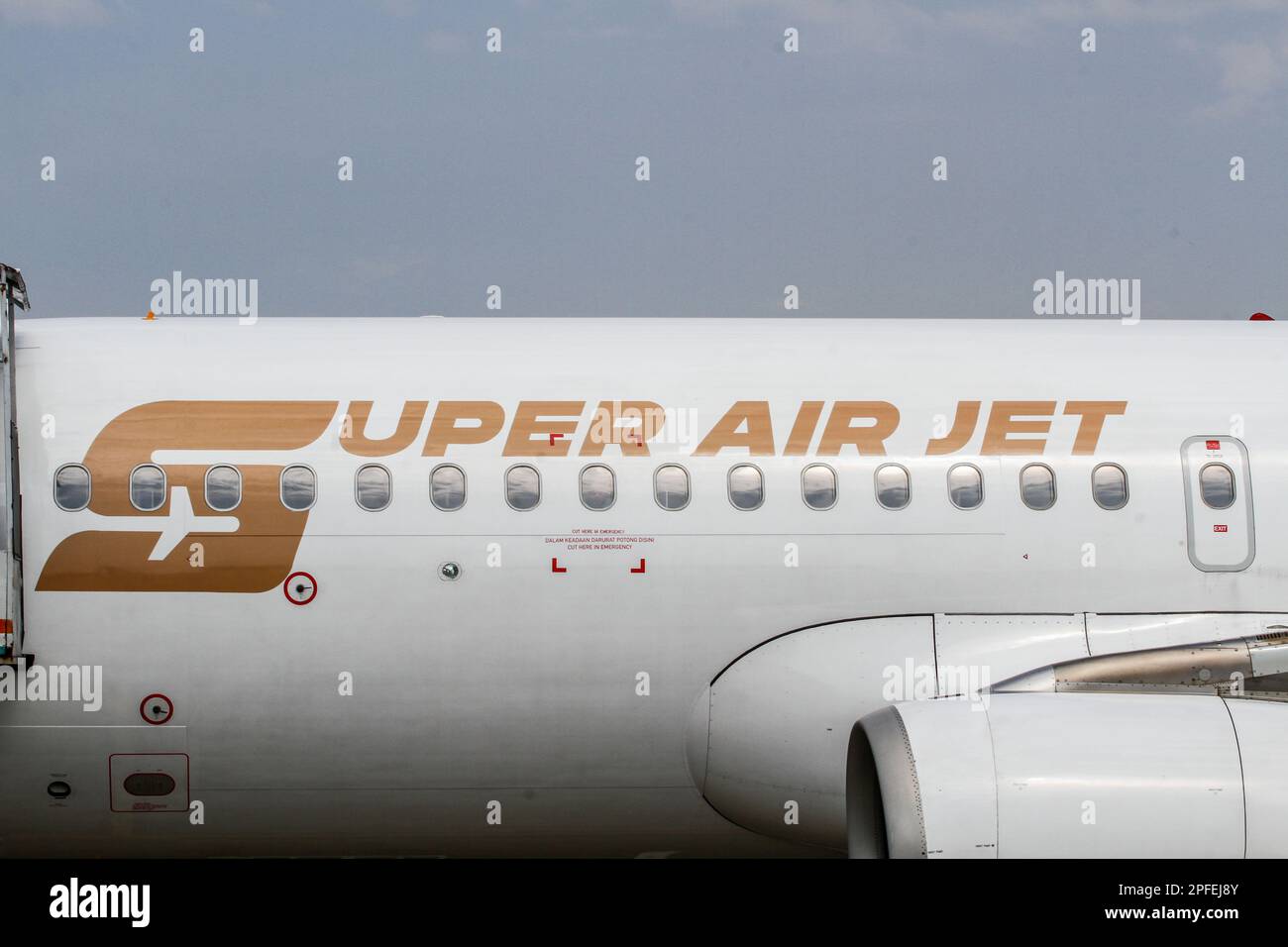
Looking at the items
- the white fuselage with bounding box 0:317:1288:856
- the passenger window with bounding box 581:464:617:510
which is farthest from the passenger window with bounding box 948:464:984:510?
the passenger window with bounding box 581:464:617:510

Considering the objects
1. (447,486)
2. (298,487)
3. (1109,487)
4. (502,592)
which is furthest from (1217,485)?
(298,487)

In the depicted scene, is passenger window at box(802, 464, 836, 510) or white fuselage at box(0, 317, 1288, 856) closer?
white fuselage at box(0, 317, 1288, 856)

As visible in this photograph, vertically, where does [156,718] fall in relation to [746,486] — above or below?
below

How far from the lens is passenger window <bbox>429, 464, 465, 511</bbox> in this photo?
995 cm

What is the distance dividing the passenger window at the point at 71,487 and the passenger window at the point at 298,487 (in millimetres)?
1322

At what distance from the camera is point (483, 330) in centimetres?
1067

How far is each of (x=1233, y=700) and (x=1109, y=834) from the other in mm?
1545

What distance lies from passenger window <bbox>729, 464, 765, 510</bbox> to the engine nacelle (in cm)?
208

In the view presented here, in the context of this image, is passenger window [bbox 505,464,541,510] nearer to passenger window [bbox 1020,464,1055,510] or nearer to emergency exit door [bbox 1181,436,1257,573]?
passenger window [bbox 1020,464,1055,510]

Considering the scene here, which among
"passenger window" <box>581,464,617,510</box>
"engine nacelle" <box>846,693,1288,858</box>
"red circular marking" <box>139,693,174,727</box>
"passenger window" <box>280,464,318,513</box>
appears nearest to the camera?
"engine nacelle" <box>846,693,1288,858</box>

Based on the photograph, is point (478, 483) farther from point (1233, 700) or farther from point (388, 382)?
point (1233, 700)

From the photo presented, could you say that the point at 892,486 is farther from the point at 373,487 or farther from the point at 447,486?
the point at 373,487

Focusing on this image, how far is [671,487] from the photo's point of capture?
33.0 feet

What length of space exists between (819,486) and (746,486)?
0.52m
